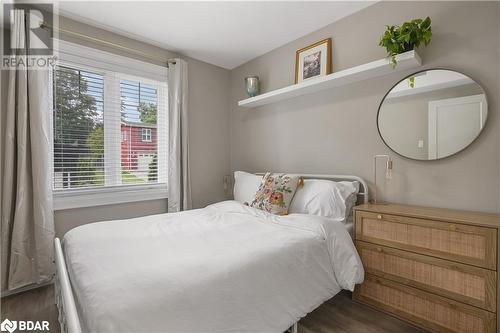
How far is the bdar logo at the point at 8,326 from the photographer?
66.8 inches

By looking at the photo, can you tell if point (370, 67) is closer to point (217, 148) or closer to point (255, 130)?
point (255, 130)

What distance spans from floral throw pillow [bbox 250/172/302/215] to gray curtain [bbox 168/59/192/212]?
1068mm

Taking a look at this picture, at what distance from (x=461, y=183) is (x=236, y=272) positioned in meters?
1.76

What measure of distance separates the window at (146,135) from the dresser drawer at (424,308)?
2.66 metres

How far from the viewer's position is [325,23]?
8.25 ft

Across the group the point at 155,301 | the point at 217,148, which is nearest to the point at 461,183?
the point at 155,301

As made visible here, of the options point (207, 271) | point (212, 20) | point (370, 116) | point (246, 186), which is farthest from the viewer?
point (246, 186)

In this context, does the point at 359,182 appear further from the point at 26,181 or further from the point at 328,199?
the point at 26,181

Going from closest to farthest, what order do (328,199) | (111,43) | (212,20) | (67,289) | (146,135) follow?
(67,289)
(328,199)
(212,20)
(111,43)
(146,135)

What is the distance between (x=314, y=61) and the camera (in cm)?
262

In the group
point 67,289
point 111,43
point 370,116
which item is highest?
point 111,43

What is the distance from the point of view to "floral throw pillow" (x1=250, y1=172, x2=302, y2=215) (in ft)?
7.39

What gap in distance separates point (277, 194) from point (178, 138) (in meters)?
1.47

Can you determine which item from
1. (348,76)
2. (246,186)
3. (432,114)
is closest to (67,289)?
(246,186)
